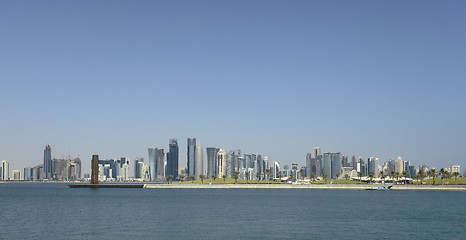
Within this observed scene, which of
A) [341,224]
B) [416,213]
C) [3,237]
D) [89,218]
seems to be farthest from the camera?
[416,213]

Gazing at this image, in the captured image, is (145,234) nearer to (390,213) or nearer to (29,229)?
(29,229)

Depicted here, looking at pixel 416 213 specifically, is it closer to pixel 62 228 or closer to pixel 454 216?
pixel 454 216

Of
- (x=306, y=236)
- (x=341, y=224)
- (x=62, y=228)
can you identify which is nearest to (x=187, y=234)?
(x=306, y=236)

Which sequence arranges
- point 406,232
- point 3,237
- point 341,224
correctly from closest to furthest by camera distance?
point 3,237, point 406,232, point 341,224

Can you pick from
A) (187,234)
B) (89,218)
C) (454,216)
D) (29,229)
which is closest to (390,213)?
(454,216)

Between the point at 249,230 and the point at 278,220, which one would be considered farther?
the point at 278,220

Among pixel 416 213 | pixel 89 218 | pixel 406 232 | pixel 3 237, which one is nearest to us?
pixel 3 237

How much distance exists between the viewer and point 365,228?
71.2m

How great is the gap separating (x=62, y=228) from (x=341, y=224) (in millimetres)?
41990

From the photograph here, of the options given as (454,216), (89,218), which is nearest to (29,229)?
(89,218)

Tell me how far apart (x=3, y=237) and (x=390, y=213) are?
2722 inches

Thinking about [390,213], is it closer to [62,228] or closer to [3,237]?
[62,228]

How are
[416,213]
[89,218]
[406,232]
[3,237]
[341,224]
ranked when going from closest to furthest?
[3,237] → [406,232] → [341,224] → [89,218] → [416,213]

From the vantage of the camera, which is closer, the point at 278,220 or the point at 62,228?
the point at 62,228
